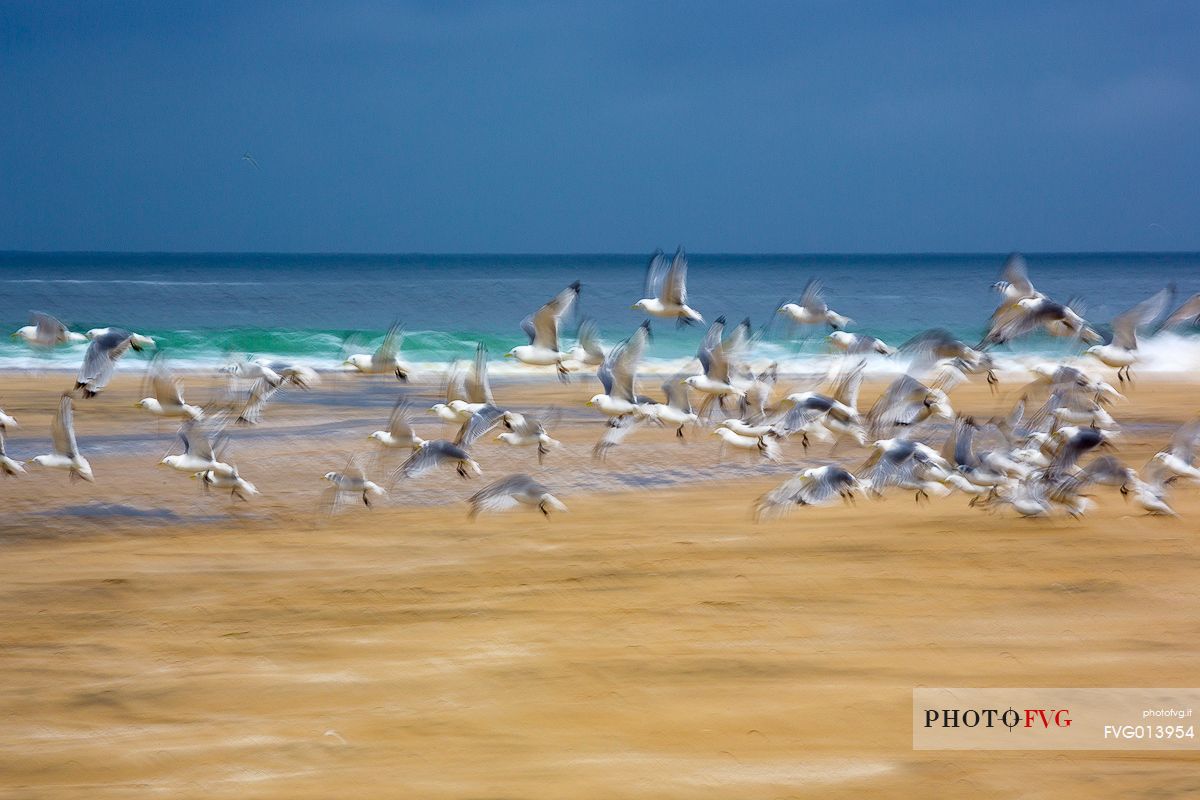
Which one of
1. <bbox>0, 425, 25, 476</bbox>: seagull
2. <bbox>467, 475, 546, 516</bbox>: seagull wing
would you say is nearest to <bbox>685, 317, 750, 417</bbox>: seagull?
<bbox>467, 475, 546, 516</bbox>: seagull wing

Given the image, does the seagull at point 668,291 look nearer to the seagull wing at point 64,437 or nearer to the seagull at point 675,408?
the seagull at point 675,408

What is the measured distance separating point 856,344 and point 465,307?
119ft

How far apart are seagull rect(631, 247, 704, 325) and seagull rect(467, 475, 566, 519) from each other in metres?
1.81

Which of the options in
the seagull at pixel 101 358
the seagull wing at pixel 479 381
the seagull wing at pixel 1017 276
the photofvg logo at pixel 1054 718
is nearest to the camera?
the photofvg logo at pixel 1054 718

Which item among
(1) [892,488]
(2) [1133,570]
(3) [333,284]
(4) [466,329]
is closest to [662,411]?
(1) [892,488]

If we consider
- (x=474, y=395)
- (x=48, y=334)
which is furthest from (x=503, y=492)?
(x=48, y=334)

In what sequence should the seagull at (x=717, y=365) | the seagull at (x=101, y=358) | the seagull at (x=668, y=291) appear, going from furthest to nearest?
1. the seagull at (x=717, y=365)
2. the seagull at (x=101, y=358)
3. the seagull at (x=668, y=291)

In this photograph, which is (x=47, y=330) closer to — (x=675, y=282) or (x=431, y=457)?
(x=431, y=457)

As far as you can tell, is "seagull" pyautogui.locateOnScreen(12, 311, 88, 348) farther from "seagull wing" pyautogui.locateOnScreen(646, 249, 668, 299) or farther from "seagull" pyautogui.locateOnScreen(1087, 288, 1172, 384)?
"seagull" pyautogui.locateOnScreen(1087, 288, 1172, 384)

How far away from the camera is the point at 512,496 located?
9.29 meters

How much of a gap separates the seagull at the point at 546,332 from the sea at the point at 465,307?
184 cm

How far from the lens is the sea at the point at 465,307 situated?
27.9 m

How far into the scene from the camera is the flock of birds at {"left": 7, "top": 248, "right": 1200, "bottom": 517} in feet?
29.7

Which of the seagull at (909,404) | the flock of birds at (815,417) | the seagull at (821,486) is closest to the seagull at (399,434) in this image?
the flock of birds at (815,417)
